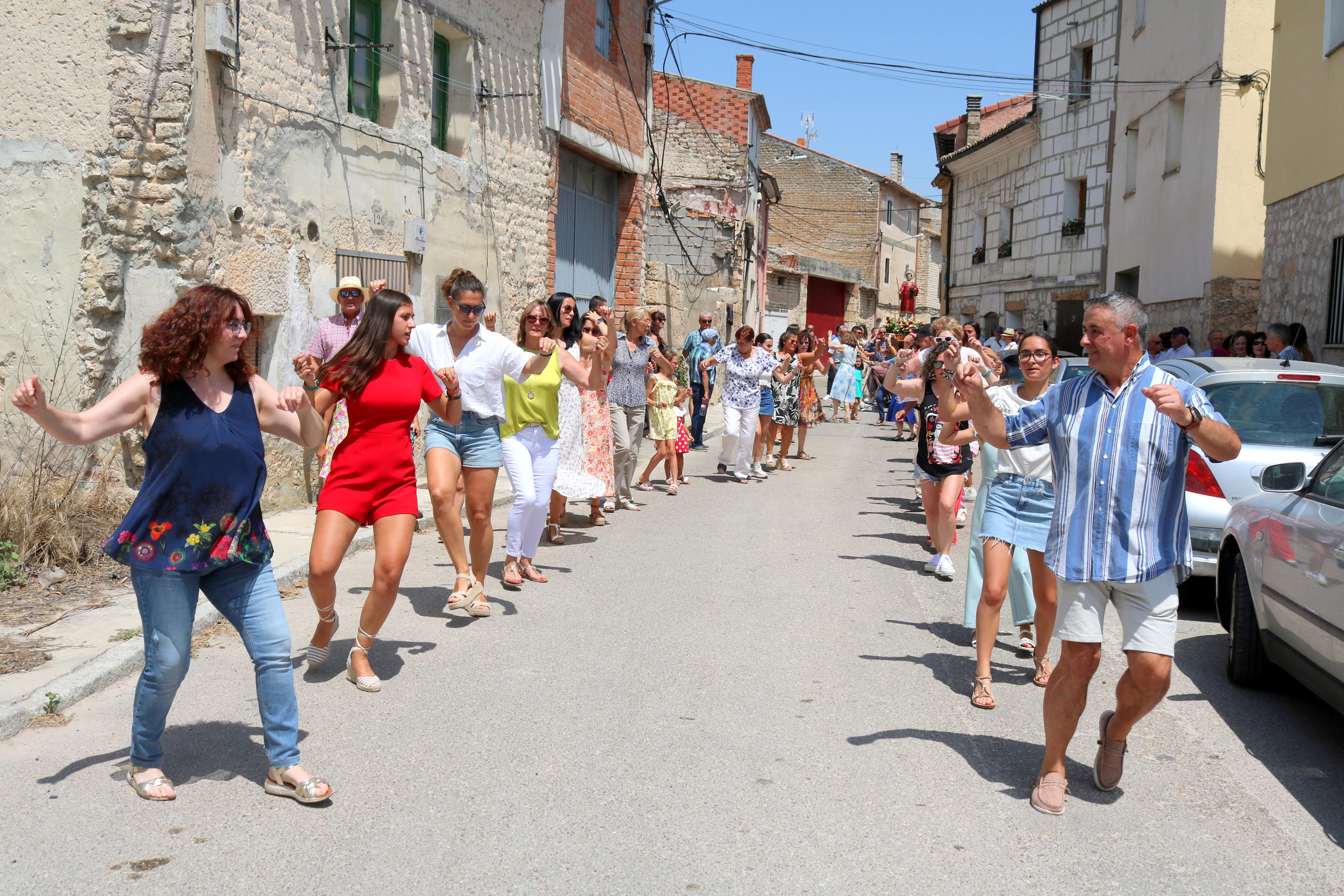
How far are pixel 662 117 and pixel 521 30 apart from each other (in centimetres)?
1673

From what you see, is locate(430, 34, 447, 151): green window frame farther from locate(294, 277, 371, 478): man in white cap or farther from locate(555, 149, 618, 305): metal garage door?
locate(294, 277, 371, 478): man in white cap

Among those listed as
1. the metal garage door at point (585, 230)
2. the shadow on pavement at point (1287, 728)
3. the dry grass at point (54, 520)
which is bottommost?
the shadow on pavement at point (1287, 728)

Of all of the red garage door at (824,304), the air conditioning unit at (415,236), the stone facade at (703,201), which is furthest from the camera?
the red garage door at (824,304)

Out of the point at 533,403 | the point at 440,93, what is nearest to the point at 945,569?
the point at 533,403

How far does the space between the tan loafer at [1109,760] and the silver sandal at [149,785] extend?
131 inches

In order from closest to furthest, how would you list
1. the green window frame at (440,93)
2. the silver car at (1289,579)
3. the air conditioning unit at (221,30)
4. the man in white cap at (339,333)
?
the silver car at (1289,579), the man in white cap at (339,333), the air conditioning unit at (221,30), the green window frame at (440,93)

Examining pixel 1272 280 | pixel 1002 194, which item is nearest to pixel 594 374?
Answer: pixel 1272 280

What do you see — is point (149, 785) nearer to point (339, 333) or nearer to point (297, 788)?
point (297, 788)

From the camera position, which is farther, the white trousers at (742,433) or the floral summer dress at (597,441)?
the white trousers at (742,433)

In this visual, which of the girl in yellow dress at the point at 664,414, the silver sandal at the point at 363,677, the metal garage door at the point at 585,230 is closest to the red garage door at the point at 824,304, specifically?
the metal garage door at the point at 585,230

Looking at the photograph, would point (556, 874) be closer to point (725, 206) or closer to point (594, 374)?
point (594, 374)

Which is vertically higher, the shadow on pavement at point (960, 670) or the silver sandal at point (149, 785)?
the silver sandal at point (149, 785)

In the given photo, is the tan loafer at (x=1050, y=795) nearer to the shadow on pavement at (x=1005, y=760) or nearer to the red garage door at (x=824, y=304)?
the shadow on pavement at (x=1005, y=760)

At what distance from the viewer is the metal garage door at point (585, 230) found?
55.2 ft
